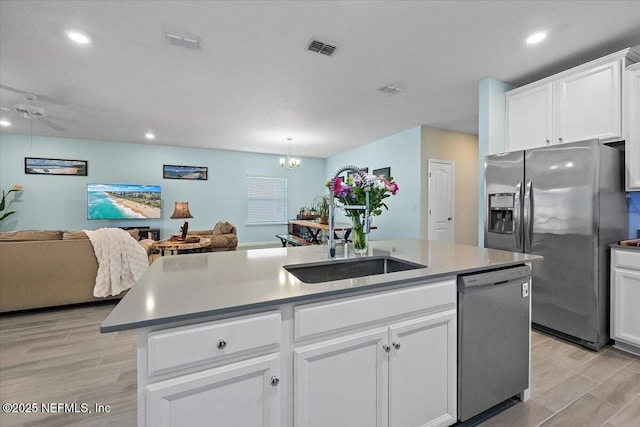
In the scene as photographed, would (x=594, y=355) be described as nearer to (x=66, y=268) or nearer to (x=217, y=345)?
(x=217, y=345)

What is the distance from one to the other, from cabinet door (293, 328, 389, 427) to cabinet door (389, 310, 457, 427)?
63 mm

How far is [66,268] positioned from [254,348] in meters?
3.35

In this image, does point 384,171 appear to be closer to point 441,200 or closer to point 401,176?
point 401,176

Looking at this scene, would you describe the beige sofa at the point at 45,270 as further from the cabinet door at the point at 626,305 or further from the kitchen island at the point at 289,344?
the cabinet door at the point at 626,305

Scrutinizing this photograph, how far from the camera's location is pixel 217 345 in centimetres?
91

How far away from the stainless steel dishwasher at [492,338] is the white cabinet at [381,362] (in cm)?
7

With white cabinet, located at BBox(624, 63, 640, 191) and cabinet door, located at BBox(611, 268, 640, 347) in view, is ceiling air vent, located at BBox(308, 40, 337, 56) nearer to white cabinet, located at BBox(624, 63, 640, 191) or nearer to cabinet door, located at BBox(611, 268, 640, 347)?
white cabinet, located at BBox(624, 63, 640, 191)

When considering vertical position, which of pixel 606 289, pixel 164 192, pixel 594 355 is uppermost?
pixel 164 192

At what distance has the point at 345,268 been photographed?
1.74 metres

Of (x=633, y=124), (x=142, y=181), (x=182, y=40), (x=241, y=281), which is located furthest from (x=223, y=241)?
(x=633, y=124)

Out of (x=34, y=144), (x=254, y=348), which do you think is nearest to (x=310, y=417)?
(x=254, y=348)

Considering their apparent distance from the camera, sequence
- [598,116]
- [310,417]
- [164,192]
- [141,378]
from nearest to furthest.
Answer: [141,378], [310,417], [598,116], [164,192]

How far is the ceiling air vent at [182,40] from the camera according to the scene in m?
2.39

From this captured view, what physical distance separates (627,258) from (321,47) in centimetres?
306
